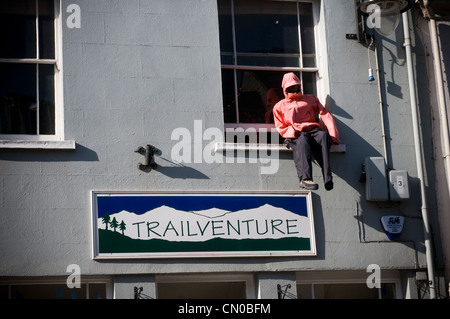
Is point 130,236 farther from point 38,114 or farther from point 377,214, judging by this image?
point 377,214

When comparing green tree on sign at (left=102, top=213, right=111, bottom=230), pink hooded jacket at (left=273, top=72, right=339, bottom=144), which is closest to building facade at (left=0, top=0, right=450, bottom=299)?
green tree on sign at (left=102, top=213, right=111, bottom=230)

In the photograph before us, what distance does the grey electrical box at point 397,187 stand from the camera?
11289 mm

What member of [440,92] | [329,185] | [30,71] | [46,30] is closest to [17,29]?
[46,30]

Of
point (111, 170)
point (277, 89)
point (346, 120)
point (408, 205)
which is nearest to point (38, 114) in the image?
point (111, 170)

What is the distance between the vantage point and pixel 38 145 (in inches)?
420

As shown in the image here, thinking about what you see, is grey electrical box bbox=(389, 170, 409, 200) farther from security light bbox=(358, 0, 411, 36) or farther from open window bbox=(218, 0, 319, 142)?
security light bbox=(358, 0, 411, 36)

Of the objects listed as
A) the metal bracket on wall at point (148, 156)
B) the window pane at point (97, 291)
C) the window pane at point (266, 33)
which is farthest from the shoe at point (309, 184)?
the window pane at point (97, 291)

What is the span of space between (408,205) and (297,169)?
1.51 m

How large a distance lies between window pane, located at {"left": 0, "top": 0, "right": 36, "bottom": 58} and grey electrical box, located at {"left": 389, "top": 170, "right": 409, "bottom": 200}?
451 cm

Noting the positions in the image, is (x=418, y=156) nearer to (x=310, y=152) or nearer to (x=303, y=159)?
(x=310, y=152)

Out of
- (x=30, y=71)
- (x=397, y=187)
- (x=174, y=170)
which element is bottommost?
(x=397, y=187)

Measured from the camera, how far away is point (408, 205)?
11.5 metres

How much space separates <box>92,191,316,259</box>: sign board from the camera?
1056 cm

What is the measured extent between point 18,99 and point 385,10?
4515 mm
